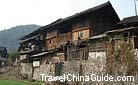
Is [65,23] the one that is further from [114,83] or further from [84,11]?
[114,83]

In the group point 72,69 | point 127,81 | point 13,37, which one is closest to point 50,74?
point 72,69

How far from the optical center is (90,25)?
35812 millimetres

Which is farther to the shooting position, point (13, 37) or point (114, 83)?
point (13, 37)

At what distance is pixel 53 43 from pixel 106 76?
22.4 meters

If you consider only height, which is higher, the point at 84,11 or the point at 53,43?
the point at 84,11

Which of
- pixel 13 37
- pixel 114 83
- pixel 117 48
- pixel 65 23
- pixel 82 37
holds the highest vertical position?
pixel 13 37

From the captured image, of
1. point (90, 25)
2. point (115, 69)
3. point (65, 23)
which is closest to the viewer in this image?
point (115, 69)

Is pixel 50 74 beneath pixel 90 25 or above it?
beneath

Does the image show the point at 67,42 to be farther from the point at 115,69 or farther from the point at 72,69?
the point at 115,69

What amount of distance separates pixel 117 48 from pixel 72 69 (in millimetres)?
6573

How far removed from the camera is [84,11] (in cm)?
3653

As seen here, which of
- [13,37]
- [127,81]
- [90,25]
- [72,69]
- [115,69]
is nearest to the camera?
[127,81]

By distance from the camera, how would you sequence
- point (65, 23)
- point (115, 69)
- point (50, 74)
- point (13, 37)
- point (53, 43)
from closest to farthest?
1. point (115, 69)
2. point (50, 74)
3. point (65, 23)
4. point (53, 43)
5. point (13, 37)

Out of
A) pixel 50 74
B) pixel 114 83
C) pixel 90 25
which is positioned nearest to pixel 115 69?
pixel 114 83
